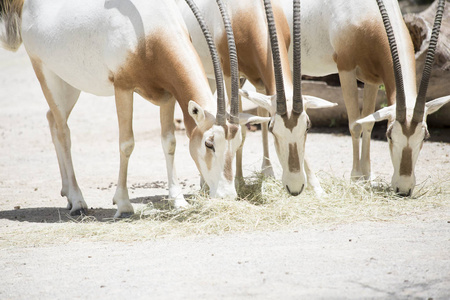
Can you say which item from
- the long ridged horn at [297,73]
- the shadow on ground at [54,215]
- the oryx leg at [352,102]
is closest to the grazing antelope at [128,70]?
the shadow on ground at [54,215]

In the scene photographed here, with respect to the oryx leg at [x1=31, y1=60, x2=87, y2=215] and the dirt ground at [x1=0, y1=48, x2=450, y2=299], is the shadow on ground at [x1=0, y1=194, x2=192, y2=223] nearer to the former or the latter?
the dirt ground at [x1=0, y1=48, x2=450, y2=299]

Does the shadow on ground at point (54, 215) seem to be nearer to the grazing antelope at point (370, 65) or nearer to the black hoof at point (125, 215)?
the black hoof at point (125, 215)

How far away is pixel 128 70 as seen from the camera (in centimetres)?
530

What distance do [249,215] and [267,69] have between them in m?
1.54

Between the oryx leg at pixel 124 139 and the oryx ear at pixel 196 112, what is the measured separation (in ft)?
2.56

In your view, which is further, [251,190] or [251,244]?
[251,190]

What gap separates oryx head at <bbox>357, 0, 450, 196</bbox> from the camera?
516cm

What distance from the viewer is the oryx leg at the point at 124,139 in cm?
541

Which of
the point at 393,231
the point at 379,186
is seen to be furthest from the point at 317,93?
the point at 393,231

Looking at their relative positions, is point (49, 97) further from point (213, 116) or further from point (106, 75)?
point (213, 116)

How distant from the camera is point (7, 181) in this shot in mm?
7762

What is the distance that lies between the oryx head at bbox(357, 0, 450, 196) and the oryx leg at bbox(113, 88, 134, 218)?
7.52 ft

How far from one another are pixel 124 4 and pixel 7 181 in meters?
3.42

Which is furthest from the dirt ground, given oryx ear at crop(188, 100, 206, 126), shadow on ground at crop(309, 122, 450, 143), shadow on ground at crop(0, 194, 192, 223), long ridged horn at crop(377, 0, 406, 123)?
shadow on ground at crop(309, 122, 450, 143)
